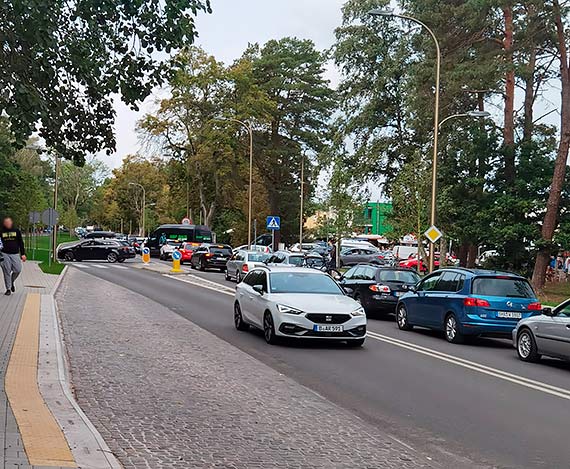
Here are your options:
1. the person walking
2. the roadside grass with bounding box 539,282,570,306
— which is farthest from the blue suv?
the roadside grass with bounding box 539,282,570,306

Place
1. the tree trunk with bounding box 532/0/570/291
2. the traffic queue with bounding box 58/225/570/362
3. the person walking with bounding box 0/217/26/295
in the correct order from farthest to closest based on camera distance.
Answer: the tree trunk with bounding box 532/0/570/291 < the person walking with bounding box 0/217/26/295 < the traffic queue with bounding box 58/225/570/362

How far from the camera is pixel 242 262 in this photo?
35.3 meters

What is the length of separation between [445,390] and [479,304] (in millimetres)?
5876

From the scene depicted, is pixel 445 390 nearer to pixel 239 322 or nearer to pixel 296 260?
pixel 239 322

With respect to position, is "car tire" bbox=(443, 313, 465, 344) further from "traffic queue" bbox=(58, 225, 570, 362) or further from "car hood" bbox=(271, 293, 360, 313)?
"car hood" bbox=(271, 293, 360, 313)

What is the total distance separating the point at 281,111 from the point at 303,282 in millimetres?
54094

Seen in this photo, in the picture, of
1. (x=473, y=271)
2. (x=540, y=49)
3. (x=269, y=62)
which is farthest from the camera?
(x=269, y=62)

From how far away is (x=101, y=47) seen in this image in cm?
1022

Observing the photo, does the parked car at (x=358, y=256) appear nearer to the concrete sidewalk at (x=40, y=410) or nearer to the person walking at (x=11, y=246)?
the person walking at (x=11, y=246)

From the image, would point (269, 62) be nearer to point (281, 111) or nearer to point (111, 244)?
point (281, 111)

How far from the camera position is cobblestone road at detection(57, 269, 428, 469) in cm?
675

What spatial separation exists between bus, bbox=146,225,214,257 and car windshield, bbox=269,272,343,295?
47.9 metres

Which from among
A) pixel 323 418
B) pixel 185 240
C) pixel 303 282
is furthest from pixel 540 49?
pixel 185 240

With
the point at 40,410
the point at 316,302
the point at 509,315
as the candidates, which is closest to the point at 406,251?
the point at 509,315
